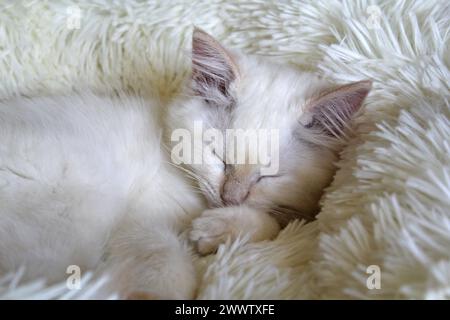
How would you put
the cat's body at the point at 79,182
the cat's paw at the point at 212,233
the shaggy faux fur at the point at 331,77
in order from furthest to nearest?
1. the cat's paw at the point at 212,233
2. the cat's body at the point at 79,182
3. the shaggy faux fur at the point at 331,77

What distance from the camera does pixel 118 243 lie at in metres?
0.88

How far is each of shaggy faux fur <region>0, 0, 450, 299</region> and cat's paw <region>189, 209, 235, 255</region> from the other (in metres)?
0.05

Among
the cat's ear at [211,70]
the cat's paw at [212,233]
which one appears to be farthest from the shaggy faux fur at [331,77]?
the cat's ear at [211,70]

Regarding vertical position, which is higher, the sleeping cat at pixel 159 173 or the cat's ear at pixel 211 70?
the cat's ear at pixel 211 70

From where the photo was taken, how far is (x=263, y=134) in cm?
94

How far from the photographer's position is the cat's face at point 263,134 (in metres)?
0.94

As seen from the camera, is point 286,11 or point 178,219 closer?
point 178,219

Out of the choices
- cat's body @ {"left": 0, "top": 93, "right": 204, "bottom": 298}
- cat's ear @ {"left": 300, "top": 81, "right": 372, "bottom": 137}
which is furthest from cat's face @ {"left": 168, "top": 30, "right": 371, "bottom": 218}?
cat's body @ {"left": 0, "top": 93, "right": 204, "bottom": 298}

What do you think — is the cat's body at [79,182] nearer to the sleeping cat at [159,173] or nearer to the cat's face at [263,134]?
the sleeping cat at [159,173]

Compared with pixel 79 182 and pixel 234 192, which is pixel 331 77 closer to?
pixel 234 192

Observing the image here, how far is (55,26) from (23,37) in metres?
0.09
